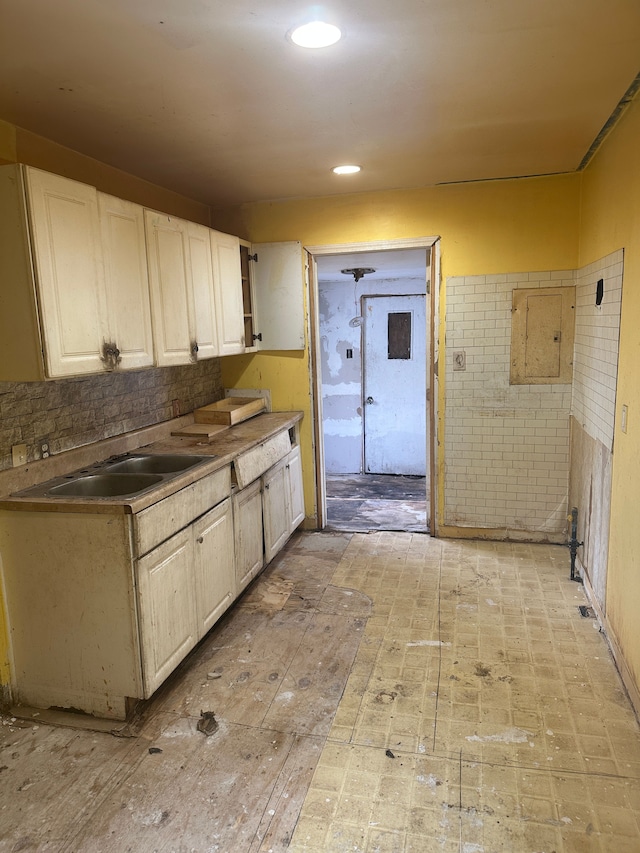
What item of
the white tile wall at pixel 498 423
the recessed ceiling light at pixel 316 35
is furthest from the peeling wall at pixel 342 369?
the recessed ceiling light at pixel 316 35

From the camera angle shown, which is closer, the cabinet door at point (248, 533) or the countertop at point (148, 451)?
the countertop at point (148, 451)

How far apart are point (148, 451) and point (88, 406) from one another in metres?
0.42

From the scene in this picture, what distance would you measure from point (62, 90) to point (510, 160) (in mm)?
2439

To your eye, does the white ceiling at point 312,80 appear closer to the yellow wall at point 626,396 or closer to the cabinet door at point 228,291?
the yellow wall at point 626,396

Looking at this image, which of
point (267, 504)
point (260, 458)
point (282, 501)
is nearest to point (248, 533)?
point (267, 504)

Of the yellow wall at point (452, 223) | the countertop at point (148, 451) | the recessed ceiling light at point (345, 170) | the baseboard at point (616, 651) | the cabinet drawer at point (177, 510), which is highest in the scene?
the recessed ceiling light at point (345, 170)

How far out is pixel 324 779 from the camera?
6.48ft

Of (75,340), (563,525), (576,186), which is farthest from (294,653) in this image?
(576,186)

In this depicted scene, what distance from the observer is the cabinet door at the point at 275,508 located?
3574 mm

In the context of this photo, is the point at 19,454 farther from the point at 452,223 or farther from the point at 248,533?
the point at 452,223

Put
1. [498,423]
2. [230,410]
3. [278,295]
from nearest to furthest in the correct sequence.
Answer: [230,410] → [498,423] → [278,295]

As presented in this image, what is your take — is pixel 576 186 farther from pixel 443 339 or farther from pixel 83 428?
pixel 83 428

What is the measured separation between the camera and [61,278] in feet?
7.25

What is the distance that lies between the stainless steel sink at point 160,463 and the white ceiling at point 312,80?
1557mm
